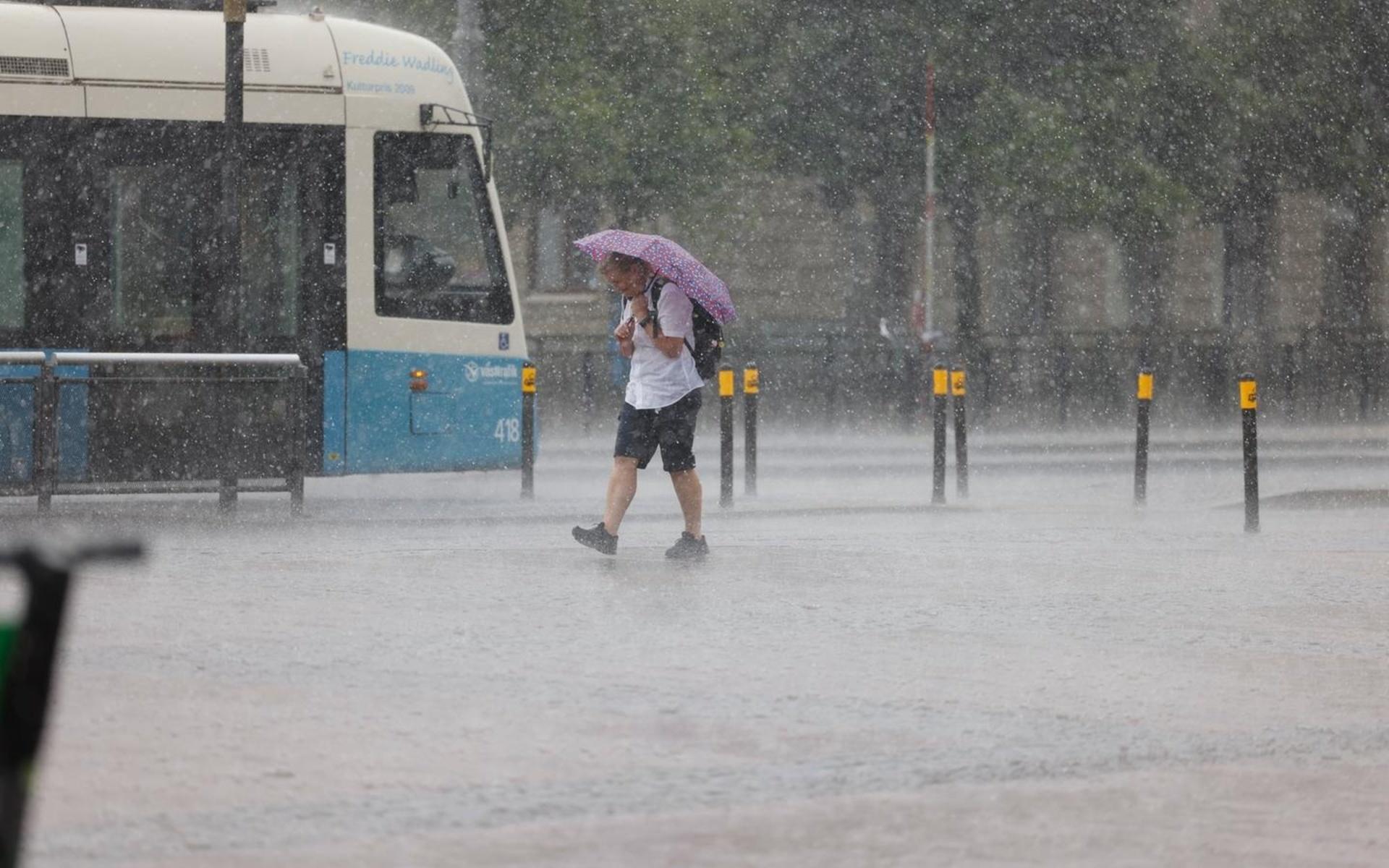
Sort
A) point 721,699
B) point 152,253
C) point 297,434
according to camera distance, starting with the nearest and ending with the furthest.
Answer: point 721,699 → point 297,434 → point 152,253

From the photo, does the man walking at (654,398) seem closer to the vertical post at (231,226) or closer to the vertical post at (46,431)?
the vertical post at (231,226)

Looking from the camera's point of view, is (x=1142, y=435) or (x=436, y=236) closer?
(x=436, y=236)

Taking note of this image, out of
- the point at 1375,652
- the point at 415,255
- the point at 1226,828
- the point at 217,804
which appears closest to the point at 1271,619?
the point at 1375,652

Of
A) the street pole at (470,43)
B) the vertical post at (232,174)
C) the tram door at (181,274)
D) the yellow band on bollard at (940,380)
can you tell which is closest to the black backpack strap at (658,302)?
the tram door at (181,274)

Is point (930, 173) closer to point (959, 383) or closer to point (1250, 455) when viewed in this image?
point (959, 383)

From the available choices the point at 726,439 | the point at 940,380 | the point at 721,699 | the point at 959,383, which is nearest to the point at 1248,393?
the point at 940,380

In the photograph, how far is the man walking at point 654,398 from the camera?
1252 cm

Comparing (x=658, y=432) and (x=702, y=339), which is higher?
(x=702, y=339)

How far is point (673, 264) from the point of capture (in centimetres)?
1235

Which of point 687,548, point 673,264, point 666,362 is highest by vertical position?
point 673,264

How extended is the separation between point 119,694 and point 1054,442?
20.0 m

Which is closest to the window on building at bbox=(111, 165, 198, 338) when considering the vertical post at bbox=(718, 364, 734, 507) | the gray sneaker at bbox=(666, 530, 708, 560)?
the vertical post at bbox=(718, 364, 734, 507)

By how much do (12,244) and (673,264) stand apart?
19.0ft

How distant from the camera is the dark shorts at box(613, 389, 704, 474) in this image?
12562mm
